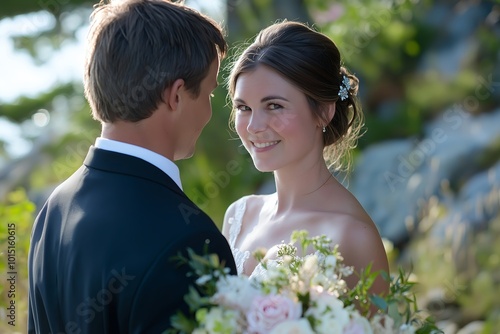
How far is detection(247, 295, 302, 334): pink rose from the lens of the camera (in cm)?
176

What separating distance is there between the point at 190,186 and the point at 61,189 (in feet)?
20.3

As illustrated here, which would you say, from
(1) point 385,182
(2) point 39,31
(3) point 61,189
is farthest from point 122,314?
(2) point 39,31

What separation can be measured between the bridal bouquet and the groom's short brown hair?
489mm

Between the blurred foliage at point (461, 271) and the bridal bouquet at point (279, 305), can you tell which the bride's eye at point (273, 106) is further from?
the blurred foliage at point (461, 271)

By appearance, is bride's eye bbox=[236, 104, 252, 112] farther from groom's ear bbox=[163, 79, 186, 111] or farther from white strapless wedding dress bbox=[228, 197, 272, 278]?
groom's ear bbox=[163, 79, 186, 111]

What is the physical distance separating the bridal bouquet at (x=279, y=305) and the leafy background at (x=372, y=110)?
5023mm

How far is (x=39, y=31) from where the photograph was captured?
31.5 feet

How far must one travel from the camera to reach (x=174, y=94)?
2.15m

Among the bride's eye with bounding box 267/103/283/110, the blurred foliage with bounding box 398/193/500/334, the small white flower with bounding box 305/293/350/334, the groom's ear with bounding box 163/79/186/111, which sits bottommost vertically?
the blurred foliage with bounding box 398/193/500/334

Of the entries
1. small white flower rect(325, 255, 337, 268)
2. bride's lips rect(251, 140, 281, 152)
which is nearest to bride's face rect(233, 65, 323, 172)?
bride's lips rect(251, 140, 281, 152)

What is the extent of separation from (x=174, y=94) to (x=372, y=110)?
8.76 meters

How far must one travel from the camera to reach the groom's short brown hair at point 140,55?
2.09 metres

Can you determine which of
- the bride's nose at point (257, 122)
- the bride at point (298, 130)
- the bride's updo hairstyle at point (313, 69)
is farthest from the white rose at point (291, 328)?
the bride's updo hairstyle at point (313, 69)

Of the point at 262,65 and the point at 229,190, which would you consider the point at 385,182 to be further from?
the point at 262,65
